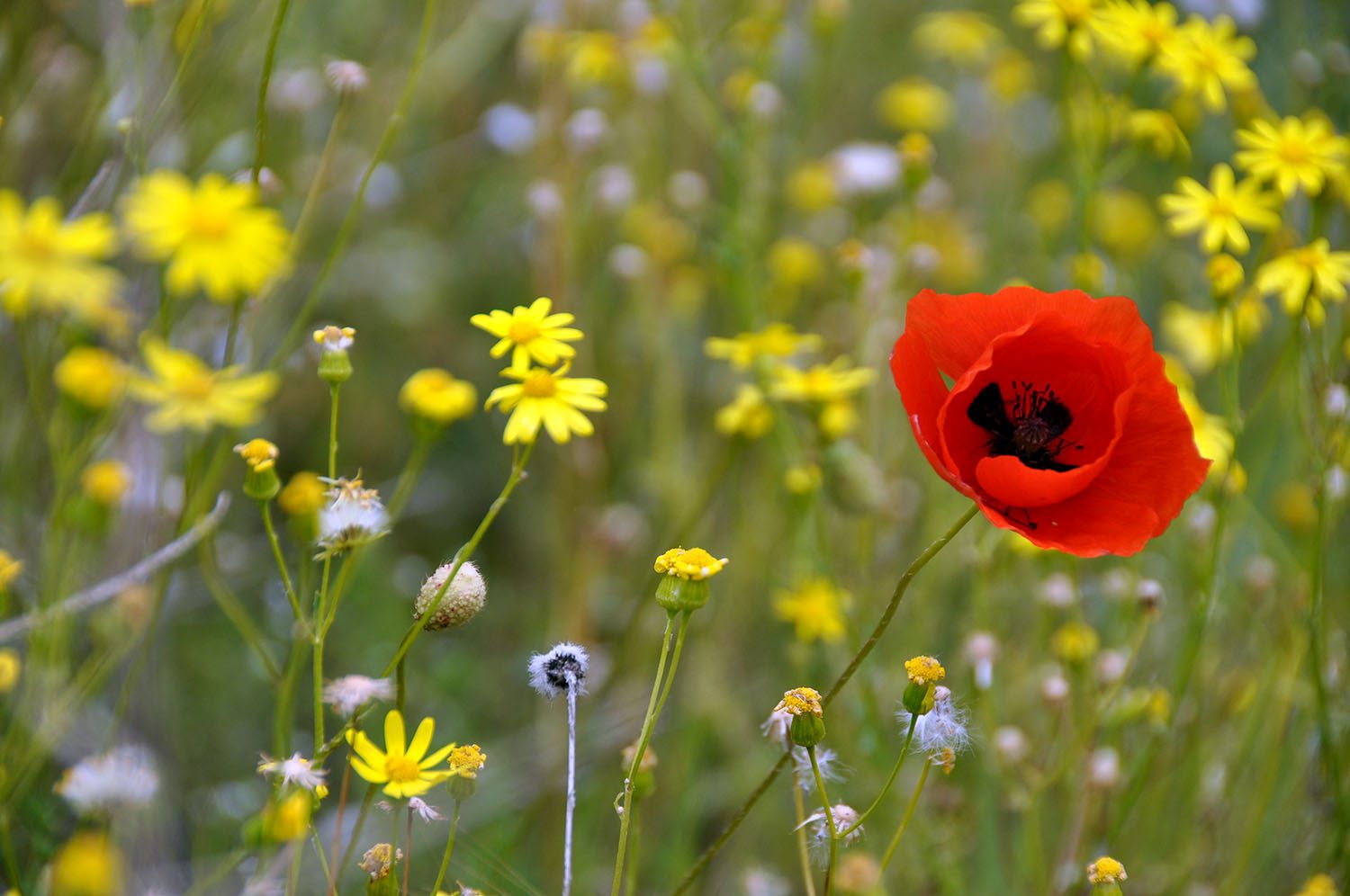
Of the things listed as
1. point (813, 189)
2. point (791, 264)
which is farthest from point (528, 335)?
point (813, 189)

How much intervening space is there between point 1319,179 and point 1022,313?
53 cm

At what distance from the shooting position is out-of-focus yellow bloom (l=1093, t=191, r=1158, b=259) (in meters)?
2.21

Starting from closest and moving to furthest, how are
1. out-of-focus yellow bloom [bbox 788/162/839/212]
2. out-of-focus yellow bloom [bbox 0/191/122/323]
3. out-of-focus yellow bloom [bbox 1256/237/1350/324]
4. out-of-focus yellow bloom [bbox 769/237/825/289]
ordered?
out-of-focus yellow bloom [bbox 0/191/122/323]
out-of-focus yellow bloom [bbox 1256/237/1350/324]
out-of-focus yellow bloom [bbox 769/237/825/289]
out-of-focus yellow bloom [bbox 788/162/839/212]

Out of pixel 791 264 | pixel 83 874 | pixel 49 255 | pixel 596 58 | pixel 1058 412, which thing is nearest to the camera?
pixel 83 874

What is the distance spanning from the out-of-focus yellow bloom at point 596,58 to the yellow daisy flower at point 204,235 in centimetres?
130

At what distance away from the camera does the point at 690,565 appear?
75cm

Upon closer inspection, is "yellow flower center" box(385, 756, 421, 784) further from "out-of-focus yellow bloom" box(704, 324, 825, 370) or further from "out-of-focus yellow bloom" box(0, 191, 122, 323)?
"out-of-focus yellow bloom" box(704, 324, 825, 370)

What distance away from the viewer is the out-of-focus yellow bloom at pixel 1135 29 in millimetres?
1209

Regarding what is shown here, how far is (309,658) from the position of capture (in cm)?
172

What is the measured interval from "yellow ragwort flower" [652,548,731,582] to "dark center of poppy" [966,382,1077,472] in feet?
0.92

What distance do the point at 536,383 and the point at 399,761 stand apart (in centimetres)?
27

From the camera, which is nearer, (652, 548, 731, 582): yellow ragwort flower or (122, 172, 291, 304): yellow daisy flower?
(122, 172, 291, 304): yellow daisy flower

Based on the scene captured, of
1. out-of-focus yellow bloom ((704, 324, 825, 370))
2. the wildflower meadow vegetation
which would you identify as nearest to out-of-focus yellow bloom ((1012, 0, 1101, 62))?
the wildflower meadow vegetation

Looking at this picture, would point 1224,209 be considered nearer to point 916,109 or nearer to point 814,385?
point 814,385
